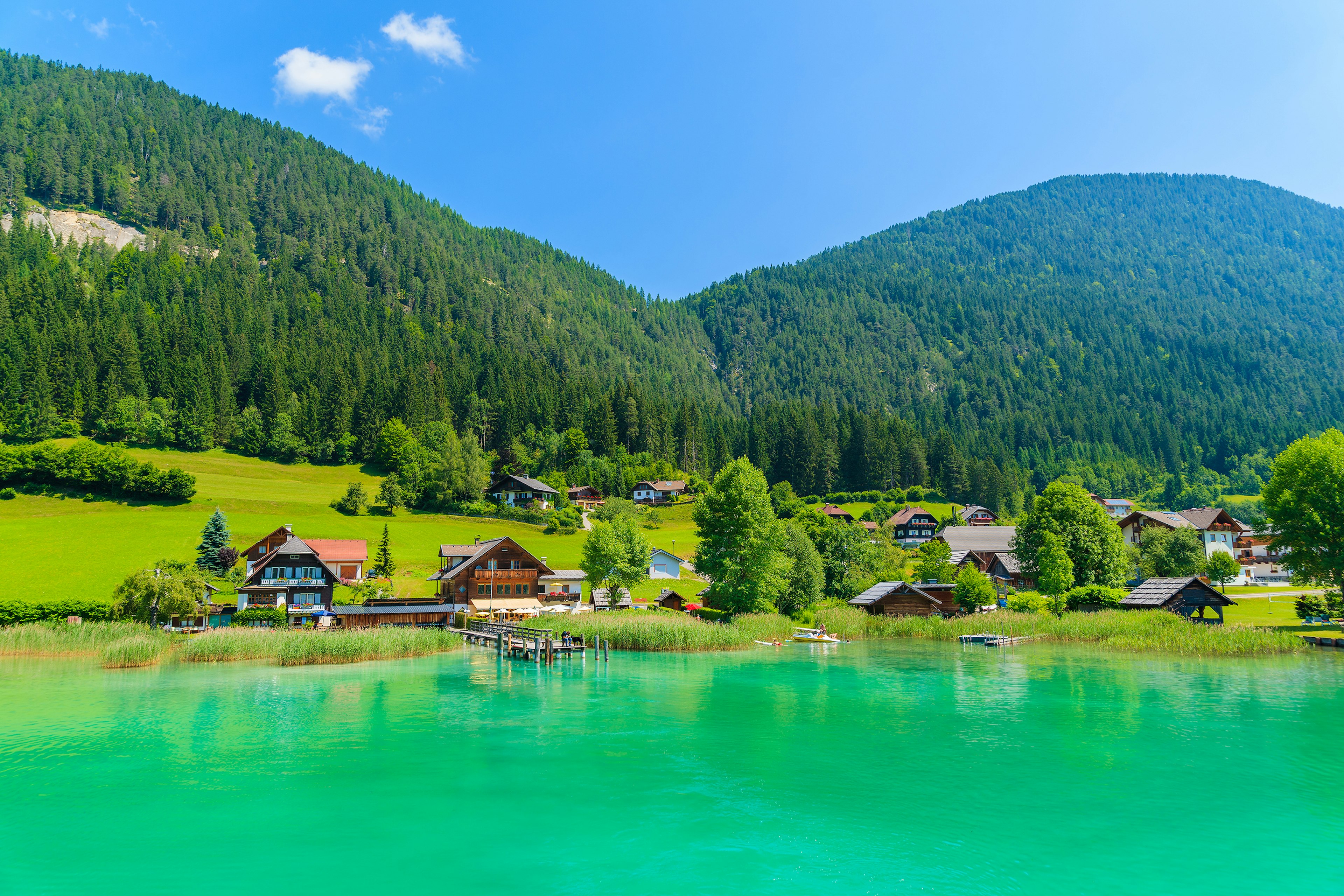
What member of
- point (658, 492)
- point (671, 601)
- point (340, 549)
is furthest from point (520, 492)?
point (671, 601)

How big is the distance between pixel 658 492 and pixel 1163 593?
89682mm

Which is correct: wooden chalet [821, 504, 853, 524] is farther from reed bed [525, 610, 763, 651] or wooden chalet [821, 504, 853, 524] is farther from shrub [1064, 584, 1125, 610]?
reed bed [525, 610, 763, 651]

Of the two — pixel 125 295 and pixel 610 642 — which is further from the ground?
pixel 125 295

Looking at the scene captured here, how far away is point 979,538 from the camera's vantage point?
345ft

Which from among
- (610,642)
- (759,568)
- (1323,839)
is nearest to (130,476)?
(610,642)

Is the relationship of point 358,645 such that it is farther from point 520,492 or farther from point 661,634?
point 520,492

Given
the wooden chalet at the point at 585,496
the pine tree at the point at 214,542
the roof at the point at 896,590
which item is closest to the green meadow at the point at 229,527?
the pine tree at the point at 214,542

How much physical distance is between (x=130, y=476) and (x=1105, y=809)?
108557 millimetres

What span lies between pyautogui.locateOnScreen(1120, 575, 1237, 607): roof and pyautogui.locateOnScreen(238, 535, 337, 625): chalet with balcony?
71237 mm

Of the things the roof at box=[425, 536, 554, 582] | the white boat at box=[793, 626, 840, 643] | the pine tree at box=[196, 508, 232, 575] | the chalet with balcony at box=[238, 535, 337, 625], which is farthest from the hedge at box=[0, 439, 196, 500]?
the white boat at box=[793, 626, 840, 643]

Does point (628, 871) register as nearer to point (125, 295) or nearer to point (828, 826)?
point (828, 826)

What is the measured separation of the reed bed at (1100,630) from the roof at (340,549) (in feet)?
166

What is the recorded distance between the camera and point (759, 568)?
6475 cm

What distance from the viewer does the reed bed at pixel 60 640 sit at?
154 ft
